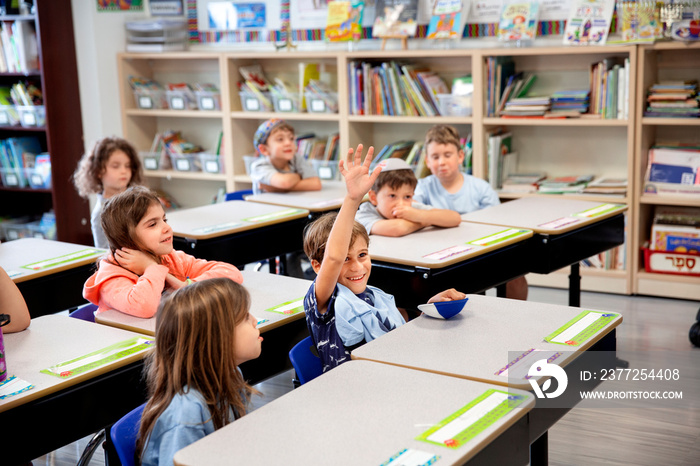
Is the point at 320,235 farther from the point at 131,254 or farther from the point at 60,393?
the point at 60,393

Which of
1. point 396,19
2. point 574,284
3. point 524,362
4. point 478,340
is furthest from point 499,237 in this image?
point 396,19

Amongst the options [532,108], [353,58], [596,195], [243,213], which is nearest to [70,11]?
[353,58]

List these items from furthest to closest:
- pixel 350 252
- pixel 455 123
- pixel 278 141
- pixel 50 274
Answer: pixel 455 123 → pixel 278 141 → pixel 50 274 → pixel 350 252

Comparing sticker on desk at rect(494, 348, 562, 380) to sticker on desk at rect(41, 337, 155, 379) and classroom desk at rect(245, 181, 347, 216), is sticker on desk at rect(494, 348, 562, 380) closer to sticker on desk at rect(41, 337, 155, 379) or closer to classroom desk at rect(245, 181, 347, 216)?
sticker on desk at rect(41, 337, 155, 379)

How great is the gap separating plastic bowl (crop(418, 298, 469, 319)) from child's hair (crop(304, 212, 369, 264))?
0.81 ft

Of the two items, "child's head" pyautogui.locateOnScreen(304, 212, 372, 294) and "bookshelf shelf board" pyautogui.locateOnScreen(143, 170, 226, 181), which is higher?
"child's head" pyautogui.locateOnScreen(304, 212, 372, 294)

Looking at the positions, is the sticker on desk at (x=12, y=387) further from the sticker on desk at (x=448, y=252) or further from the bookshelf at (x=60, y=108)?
the bookshelf at (x=60, y=108)

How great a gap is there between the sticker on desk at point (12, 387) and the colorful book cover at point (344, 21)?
354 cm

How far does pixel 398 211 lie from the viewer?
9.81 feet

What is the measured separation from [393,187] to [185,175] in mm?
2928

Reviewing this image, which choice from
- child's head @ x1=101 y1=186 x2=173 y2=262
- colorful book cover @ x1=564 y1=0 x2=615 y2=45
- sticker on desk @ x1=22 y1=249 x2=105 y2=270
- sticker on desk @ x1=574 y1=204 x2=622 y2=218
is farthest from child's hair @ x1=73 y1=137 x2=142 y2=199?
colorful book cover @ x1=564 y1=0 x2=615 y2=45

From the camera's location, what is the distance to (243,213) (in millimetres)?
3484

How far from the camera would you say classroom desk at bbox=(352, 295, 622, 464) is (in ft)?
5.48

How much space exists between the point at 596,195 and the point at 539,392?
2944 millimetres
